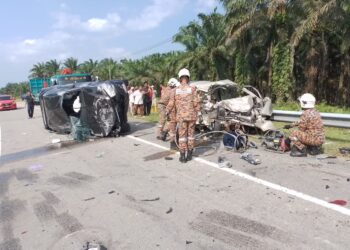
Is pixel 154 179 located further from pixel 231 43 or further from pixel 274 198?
pixel 231 43

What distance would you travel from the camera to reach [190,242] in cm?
421

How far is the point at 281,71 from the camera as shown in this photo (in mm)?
23562

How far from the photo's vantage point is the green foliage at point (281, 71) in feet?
75.7

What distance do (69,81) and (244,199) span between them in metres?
19.7

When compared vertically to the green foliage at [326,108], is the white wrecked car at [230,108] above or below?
above

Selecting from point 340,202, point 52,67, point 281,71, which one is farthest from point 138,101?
point 52,67

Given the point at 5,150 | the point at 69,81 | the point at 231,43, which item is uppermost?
the point at 231,43

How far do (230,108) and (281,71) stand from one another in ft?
44.6

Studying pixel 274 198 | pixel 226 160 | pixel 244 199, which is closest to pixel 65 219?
pixel 244 199

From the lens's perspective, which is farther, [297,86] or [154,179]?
[297,86]

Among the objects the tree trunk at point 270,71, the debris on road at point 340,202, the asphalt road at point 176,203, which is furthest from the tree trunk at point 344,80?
the debris on road at point 340,202

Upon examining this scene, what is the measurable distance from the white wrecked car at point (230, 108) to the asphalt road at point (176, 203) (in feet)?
7.13

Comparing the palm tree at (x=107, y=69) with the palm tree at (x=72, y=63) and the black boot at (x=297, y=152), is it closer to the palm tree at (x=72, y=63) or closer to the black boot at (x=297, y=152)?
the palm tree at (x=72, y=63)

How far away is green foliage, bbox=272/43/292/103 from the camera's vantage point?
23.1 meters
